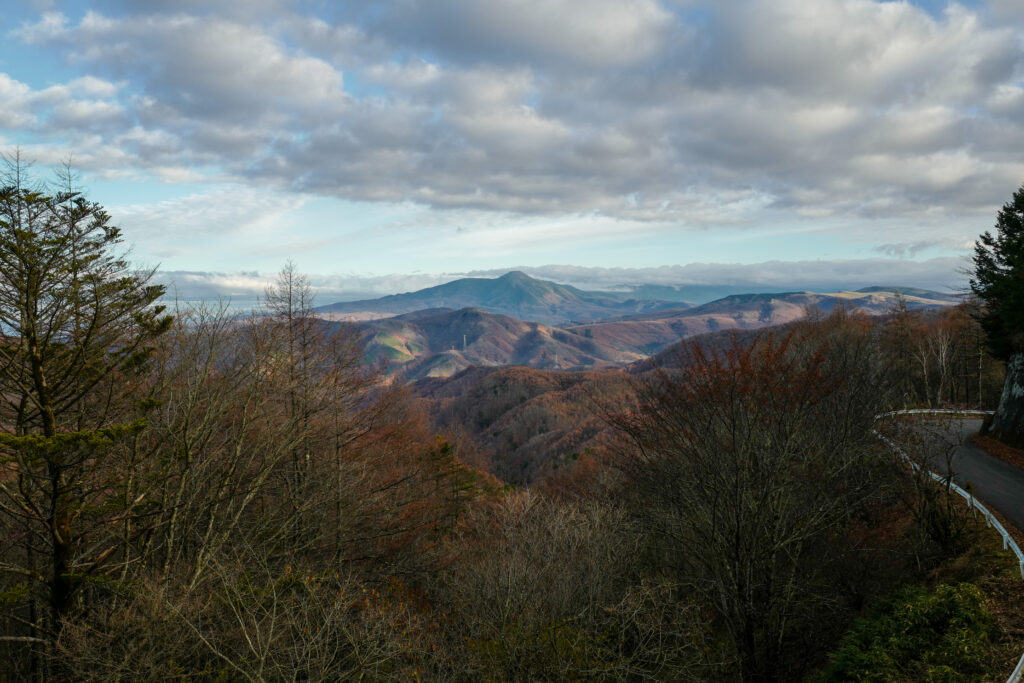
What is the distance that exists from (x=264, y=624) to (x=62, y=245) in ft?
35.4

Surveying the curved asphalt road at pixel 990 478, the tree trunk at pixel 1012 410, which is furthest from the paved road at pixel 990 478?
the tree trunk at pixel 1012 410

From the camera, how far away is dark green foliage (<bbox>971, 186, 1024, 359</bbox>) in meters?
28.2

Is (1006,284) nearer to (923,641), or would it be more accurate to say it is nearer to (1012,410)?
(1012,410)

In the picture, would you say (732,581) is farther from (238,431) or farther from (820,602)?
(238,431)

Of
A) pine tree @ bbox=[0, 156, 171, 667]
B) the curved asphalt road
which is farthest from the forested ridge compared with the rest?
the curved asphalt road

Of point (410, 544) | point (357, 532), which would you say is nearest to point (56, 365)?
point (357, 532)

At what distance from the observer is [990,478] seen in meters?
23.2

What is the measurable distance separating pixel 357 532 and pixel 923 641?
21.1 metres

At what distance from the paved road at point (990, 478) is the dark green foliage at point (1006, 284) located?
7111mm

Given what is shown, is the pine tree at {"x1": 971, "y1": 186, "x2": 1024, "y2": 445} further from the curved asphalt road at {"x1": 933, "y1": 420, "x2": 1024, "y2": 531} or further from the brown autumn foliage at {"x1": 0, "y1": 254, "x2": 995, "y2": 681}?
the brown autumn foliage at {"x1": 0, "y1": 254, "x2": 995, "y2": 681}

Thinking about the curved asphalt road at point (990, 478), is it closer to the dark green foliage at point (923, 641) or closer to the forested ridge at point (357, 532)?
the forested ridge at point (357, 532)

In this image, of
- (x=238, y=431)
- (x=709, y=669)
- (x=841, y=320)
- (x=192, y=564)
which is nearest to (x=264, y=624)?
(x=192, y=564)

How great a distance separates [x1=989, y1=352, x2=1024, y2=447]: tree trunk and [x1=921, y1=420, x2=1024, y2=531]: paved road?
1.41 metres

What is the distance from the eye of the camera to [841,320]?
206 feet
